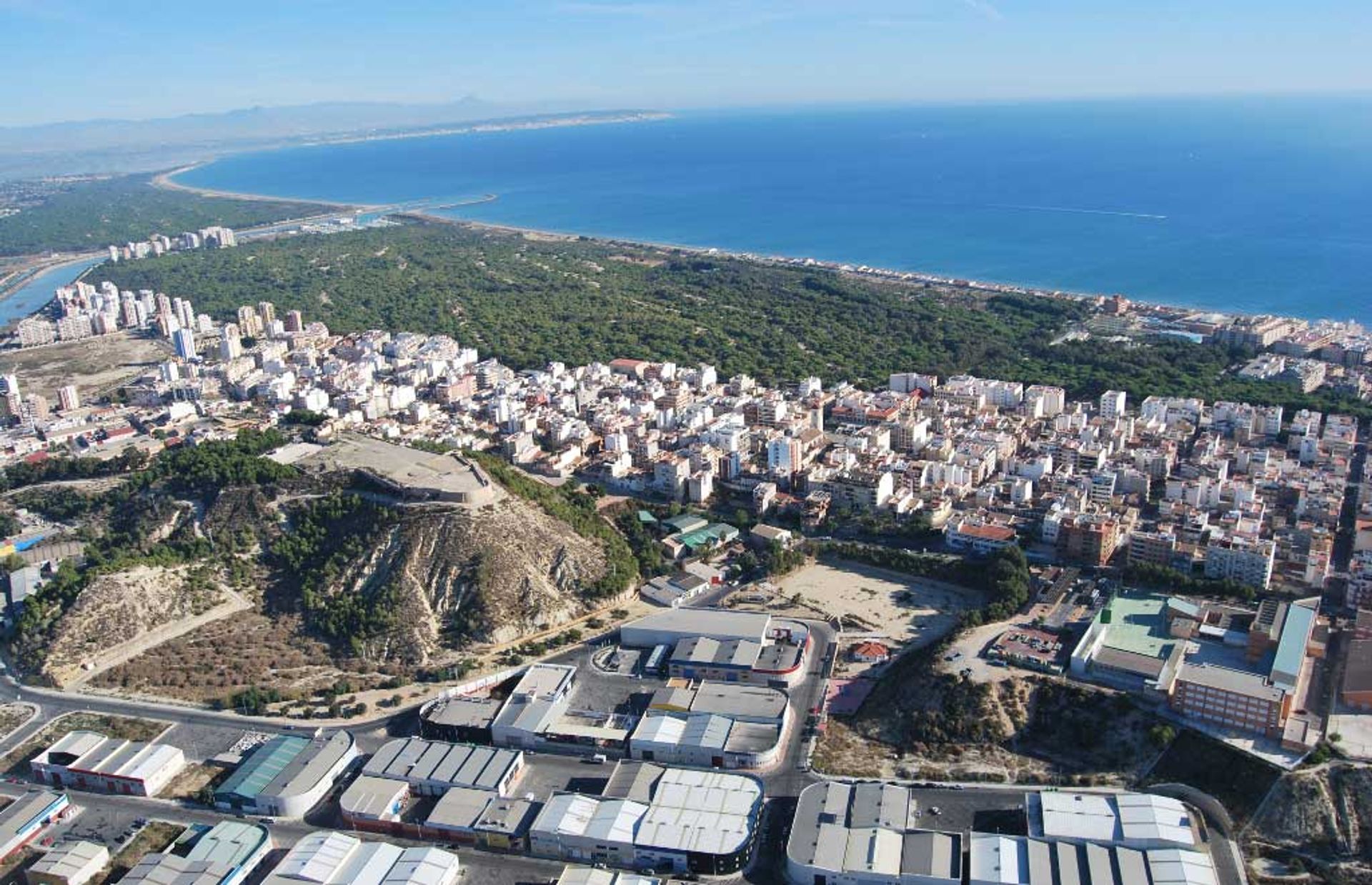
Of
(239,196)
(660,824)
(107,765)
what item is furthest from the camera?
(239,196)

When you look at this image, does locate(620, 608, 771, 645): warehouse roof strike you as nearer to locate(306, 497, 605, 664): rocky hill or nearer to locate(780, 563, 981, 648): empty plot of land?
locate(306, 497, 605, 664): rocky hill

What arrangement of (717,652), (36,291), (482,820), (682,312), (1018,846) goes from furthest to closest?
(36,291), (682,312), (717,652), (482,820), (1018,846)

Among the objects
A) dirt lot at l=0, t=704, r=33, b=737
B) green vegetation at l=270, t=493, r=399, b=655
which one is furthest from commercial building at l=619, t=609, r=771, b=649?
dirt lot at l=0, t=704, r=33, b=737

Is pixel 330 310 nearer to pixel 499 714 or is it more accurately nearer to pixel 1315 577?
pixel 499 714

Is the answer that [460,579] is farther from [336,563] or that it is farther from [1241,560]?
[1241,560]

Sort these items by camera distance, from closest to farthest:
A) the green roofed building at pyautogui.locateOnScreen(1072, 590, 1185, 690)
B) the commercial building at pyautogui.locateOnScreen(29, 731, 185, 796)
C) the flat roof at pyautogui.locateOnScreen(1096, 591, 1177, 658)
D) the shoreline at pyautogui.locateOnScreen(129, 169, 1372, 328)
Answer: the commercial building at pyautogui.locateOnScreen(29, 731, 185, 796), the green roofed building at pyautogui.locateOnScreen(1072, 590, 1185, 690), the flat roof at pyautogui.locateOnScreen(1096, 591, 1177, 658), the shoreline at pyautogui.locateOnScreen(129, 169, 1372, 328)

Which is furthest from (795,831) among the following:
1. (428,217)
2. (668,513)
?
(428,217)

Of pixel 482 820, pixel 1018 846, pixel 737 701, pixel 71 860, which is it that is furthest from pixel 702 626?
pixel 71 860
